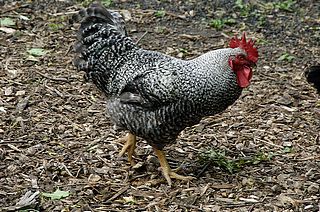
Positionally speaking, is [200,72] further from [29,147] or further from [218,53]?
[29,147]

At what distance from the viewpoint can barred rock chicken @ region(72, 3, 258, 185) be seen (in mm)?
5496

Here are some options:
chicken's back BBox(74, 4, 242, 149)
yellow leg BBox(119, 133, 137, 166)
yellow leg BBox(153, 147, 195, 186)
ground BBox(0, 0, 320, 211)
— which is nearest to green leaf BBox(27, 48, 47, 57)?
ground BBox(0, 0, 320, 211)

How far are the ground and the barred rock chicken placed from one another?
1.39 ft

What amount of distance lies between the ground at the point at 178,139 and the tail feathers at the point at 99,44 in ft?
2.78

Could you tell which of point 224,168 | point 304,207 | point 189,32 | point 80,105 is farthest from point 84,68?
point 189,32

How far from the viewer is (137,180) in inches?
229

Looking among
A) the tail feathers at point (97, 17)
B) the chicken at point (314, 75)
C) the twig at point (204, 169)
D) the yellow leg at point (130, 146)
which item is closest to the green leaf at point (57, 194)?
the yellow leg at point (130, 146)

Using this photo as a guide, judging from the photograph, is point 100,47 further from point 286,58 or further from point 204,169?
point 286,58

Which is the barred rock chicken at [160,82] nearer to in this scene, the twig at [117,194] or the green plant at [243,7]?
the twig at [117,194]

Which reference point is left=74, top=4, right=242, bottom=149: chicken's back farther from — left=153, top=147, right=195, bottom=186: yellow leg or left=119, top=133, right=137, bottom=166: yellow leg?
left=119, top=133, right=137, bottom=166: yellow leg

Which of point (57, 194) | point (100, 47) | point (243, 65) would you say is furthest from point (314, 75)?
point (57, 194)

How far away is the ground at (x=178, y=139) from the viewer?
5531 mm

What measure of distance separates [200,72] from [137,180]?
1.14 meters

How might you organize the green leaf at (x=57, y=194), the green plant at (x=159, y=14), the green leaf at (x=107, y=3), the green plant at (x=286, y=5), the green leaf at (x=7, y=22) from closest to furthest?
the green leaf at (x=57, y=194) < the green leaf at (x=7, y=22) < the green plant at (x=159, y=14) < the green leaf at (x=107, y=3) < the green plant at (x=286, y=5)
